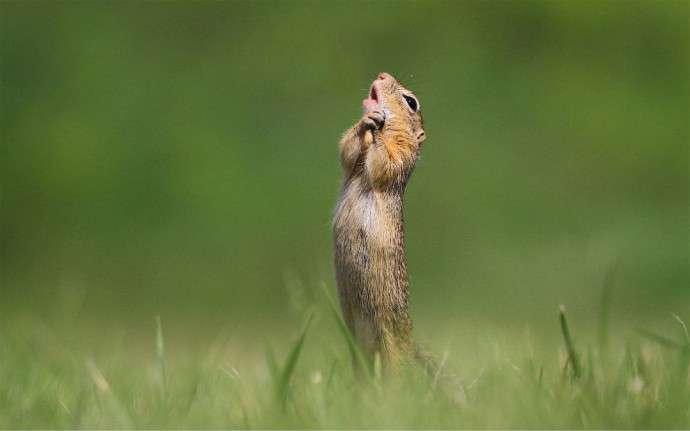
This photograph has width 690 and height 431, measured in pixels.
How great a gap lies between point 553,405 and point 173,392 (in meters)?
→ 1.04

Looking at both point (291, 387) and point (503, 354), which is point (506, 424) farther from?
point (503, 354)

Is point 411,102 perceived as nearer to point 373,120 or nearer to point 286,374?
point 373,120

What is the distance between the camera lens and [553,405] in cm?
189

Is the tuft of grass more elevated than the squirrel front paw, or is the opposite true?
the squirrel front paw

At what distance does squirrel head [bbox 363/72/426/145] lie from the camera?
128 inches

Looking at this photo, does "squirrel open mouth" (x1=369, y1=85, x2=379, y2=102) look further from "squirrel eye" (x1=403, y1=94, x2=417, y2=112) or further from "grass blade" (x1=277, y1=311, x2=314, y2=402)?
"grass blade" (x1=277, y1=311, x2=314, y2=402)

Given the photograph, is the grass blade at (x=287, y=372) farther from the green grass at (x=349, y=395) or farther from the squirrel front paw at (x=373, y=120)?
the squirrel front paw at (x=373, y=120)

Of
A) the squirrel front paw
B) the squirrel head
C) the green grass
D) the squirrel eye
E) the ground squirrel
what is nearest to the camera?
the green grass

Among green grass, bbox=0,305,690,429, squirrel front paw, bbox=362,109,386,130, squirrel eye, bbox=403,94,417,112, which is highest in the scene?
squirrel eye, bbox=403,94,417,112

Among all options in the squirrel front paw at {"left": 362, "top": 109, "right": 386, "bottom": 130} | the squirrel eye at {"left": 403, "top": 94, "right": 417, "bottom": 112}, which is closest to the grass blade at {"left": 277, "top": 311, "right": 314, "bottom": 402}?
the squirrel front paw at {"left": 362, "top": 109, "right": 386, "bottom": 130}

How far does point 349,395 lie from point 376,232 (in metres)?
0.80

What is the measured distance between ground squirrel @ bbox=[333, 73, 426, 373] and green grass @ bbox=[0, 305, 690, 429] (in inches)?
4.8

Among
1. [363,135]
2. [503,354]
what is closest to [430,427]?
[503,354]

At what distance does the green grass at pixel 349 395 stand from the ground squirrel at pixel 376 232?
0.40ft
